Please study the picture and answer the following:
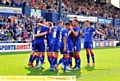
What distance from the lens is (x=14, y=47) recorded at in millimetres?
27453

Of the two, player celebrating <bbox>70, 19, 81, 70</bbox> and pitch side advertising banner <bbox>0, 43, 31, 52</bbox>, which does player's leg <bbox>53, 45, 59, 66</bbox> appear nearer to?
player celebrating <bbox>70, 19, 81, 70</bbox>

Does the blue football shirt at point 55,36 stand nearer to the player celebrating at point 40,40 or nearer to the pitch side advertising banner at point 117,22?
the player celebrating at point 40,40

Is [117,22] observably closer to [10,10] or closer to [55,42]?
[10,10]

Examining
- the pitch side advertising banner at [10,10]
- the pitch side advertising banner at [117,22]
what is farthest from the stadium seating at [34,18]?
the pitch side advertising banner at [117,22]

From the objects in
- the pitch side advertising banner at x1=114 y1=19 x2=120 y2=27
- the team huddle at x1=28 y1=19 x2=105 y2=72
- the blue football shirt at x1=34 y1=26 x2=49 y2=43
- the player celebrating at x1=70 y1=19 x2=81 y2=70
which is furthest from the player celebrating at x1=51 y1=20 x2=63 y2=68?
the pitch side advertising banner at x1=114 y1=19 x2=120 y2=27

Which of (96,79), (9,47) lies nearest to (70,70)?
(96,79)

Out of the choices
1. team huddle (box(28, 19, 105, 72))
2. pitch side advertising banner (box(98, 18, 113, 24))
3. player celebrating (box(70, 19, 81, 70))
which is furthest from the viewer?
pitch side advertising banner (box(98, 18, 113, 24))

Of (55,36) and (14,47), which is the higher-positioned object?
(55,36)

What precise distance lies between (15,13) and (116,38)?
20215 millimetres

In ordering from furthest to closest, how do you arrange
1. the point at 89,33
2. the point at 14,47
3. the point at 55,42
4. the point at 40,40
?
1. the point at 14,47
2. the point at 89,33
3. the point at 40,40
4. the point at 55,42

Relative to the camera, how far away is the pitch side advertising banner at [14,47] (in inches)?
1034

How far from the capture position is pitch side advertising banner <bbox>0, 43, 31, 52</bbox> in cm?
2627

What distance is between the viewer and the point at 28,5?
34188 millimetres

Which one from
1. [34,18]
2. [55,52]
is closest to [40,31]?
[55,52]
